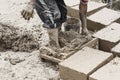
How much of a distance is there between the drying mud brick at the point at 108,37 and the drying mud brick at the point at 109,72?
534mm

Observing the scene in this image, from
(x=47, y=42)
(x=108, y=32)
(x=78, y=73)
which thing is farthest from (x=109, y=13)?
(x=78, y=73)

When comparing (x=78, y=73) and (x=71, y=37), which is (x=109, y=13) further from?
(x=78, y=73)

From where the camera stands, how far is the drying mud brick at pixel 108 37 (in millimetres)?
4233

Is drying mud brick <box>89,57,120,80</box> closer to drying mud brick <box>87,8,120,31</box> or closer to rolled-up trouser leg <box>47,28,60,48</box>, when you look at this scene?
rolled-up trouser leg <box>47,28,60,48</box>

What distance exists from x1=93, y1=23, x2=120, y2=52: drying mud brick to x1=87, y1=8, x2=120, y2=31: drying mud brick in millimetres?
261

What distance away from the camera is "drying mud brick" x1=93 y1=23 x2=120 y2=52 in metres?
4.23

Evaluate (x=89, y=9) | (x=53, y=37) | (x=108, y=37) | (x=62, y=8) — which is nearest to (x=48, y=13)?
(x=53, y=37)

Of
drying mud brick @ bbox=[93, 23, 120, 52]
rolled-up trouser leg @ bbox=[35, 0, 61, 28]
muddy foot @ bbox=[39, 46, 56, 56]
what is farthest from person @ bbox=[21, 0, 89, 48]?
drying mud brick @ bbox=[93, 23, 120, 52]

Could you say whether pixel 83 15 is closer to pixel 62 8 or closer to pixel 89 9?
pixel 62 8

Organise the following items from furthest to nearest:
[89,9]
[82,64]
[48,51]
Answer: [89,9]
[48,51]
[82,64]

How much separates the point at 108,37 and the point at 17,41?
1344 millimetres

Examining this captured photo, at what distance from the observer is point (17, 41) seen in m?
4.58

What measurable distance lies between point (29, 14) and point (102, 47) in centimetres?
117

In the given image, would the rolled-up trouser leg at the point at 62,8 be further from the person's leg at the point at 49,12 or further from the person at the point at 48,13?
the person's leg at the point at 49,12
